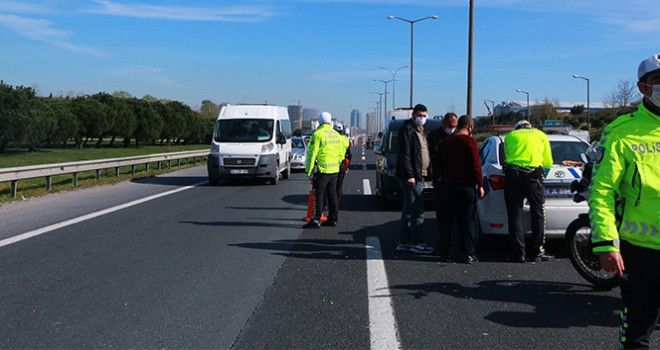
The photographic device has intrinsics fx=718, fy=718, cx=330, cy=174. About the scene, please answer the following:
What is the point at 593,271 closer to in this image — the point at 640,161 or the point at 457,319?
the point at 457,319

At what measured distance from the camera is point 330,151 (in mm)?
11297

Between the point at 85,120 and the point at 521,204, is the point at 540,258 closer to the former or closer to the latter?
the point at 521,204

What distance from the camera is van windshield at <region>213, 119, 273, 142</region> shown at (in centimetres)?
2106

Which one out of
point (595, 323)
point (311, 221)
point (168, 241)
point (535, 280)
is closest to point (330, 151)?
point (311, 221)

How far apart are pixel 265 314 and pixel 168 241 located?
4.14 meters

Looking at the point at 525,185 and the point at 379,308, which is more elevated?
the point at 525,185

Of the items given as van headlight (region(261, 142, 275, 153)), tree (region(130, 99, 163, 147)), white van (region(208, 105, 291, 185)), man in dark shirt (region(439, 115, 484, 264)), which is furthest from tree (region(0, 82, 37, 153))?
man in dark shirt (region(439, 115, 484, 264))

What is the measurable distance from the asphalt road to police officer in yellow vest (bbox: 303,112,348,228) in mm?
401

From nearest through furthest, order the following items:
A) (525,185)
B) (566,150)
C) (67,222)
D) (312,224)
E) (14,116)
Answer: (525,185) → (566,150) → (312,224) → (67,222) → (14,116)

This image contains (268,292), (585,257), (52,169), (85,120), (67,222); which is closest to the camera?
(268,292)

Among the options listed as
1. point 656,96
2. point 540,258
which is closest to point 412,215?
point 540,258

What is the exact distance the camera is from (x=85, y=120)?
69750 millimetres

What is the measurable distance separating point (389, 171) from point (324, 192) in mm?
2790

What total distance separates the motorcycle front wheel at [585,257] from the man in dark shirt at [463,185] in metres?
1.22
